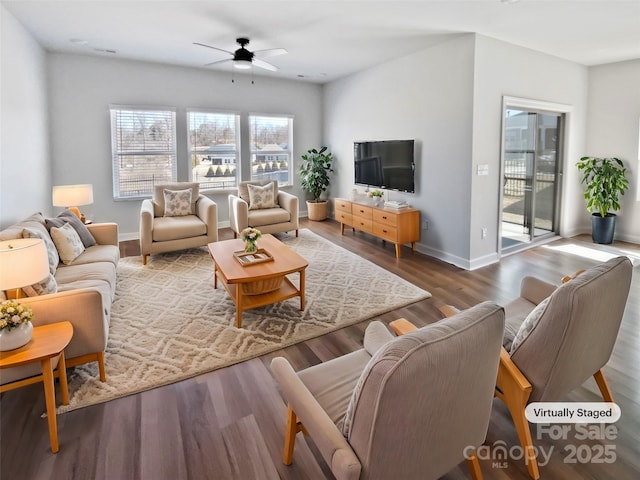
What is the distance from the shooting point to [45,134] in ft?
16.6

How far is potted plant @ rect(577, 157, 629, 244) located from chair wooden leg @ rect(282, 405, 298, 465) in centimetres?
600

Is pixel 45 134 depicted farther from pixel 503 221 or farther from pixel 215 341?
pixel 503 221

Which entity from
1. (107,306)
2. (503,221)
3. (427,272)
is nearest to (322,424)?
(107,306)

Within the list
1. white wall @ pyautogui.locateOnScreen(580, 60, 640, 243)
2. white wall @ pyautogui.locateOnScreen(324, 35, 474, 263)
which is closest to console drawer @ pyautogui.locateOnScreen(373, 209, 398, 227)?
white wall @ pyautogui.locateOnScreen(324, 35, 474, 263)

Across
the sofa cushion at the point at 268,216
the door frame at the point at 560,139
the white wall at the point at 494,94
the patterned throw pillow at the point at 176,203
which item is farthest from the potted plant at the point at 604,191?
the patterned throw pillow at the point at 176,203

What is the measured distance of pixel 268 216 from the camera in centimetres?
575

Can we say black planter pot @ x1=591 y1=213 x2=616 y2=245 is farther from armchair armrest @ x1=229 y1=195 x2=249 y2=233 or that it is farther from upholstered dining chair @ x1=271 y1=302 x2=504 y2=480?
upholstered dining chair @ x1=271 y1=302 x2=504 y2=480

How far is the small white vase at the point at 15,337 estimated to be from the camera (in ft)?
6.01

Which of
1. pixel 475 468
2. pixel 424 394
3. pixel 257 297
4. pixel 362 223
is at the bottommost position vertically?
pixel 475 468

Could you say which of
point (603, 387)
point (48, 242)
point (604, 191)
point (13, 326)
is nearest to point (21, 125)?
point (48, 242)

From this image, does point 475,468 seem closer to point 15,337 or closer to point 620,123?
point 15,337

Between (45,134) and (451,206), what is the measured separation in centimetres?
556

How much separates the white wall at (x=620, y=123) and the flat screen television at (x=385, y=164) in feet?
10.7

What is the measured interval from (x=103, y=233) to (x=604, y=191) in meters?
6.86
